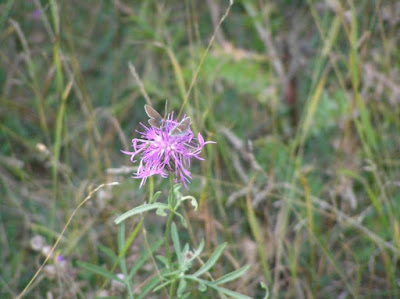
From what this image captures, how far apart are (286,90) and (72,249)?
1191 millimetres

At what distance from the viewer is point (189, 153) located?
1.07 metres

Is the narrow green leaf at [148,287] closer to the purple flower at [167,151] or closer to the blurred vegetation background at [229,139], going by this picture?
the blurred vegetation background at [229,139]

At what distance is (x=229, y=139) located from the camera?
206 centimetres

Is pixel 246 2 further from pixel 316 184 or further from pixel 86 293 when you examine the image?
pixel 86 293

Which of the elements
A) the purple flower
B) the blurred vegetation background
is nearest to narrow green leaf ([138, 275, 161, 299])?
the blurred vegetation background

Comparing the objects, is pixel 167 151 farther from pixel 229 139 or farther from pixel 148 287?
pixel 229 139

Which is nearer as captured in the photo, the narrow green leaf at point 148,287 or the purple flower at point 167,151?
the purple flower at point 167,151

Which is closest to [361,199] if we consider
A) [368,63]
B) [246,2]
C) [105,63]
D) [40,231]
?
[368,63]

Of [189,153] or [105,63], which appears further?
[105,63]

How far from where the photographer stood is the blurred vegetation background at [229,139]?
1.73m

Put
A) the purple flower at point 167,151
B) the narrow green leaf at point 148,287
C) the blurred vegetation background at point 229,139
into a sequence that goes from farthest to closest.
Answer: the blurred vegetation background at point 229,139 → the narrow green leaf at point 148,287 → the purple flower at point 167,151

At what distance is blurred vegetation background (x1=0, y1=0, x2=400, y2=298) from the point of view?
1730mm

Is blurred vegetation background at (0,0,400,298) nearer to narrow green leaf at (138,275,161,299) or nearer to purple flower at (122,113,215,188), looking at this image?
narrow green leaf at (138,275,161,299)

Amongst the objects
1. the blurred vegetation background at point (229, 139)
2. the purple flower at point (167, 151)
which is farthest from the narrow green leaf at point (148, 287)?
the purple flower at point (167, 151)
